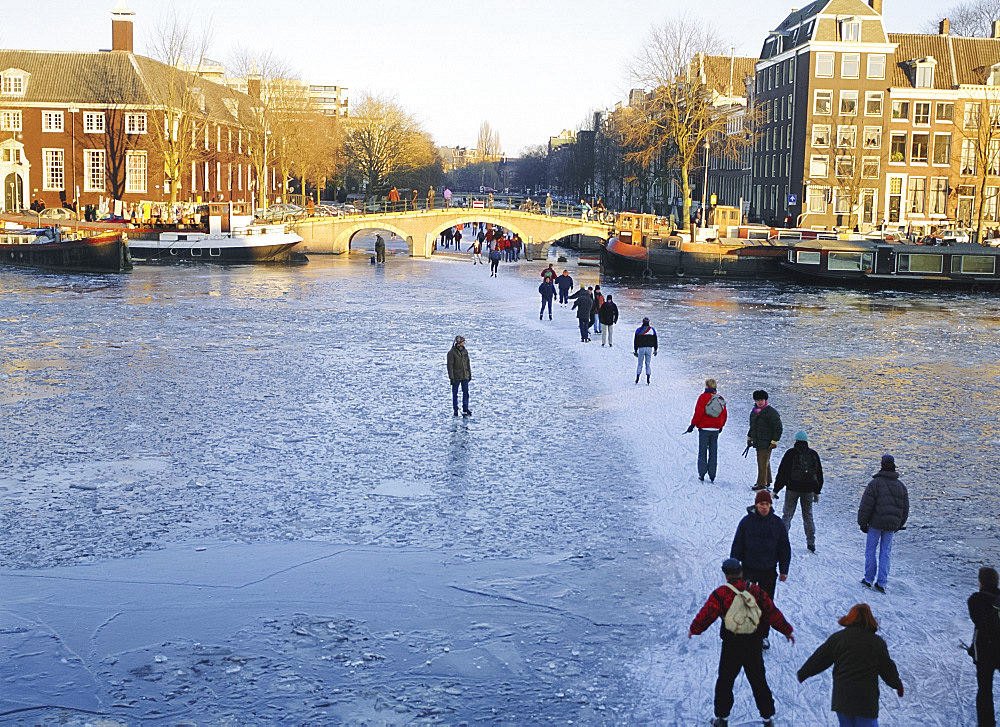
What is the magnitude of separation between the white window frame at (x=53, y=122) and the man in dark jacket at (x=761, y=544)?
70676 millimetres

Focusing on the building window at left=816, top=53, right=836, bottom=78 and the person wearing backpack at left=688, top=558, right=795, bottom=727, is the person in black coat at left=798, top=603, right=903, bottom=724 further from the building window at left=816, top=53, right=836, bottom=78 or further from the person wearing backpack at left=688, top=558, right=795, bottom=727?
the building window at left=816, top=53, right=836, bottom=78

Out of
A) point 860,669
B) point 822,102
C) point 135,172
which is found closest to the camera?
point 860,669

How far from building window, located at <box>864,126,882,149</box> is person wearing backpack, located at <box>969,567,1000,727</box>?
212 ft

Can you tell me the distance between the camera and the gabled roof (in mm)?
72875

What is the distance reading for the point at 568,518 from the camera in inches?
555

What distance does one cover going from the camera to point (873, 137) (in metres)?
69.2

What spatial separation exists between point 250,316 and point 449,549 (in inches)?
987

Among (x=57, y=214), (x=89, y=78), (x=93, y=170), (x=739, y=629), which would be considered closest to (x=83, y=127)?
(x=93, y=170)

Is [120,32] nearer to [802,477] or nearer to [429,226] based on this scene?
[429,226]

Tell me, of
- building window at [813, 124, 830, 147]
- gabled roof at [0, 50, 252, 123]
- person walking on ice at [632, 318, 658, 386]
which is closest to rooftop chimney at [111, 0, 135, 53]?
gabled roof at [0, 50, 252, 123]

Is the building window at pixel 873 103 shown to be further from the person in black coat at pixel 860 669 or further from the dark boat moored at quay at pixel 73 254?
the person in black coat at pixel 860 669

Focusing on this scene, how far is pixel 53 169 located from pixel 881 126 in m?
50.1

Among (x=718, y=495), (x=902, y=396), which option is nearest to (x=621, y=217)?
(x=902, y=396)

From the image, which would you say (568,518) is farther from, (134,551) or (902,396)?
(902,396)
